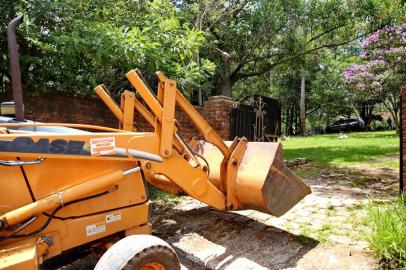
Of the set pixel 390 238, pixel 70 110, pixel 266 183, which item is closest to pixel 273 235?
pixel 266 183

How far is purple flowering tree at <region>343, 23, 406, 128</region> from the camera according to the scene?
16.2 m

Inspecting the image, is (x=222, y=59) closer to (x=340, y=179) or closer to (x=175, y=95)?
(x=340, y=179)

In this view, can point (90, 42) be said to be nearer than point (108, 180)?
No

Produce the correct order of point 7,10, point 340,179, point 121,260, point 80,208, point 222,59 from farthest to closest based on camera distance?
point 222,59 < point 340,179 < point 7,10 < point 80,208 < point 121,260

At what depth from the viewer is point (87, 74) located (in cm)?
701

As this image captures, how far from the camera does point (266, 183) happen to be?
3832mm

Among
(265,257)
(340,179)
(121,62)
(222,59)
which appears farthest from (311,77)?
(265,257)

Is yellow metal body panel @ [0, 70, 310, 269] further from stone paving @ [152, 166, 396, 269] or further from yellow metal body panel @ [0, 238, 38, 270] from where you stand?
stone paving @ [152, 166, 396, 269]

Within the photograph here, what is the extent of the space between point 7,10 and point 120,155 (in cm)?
387


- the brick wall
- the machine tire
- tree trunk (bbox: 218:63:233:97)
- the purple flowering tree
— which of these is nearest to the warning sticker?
the machine tire

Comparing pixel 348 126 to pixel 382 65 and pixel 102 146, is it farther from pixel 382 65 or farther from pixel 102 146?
pixel 102 146

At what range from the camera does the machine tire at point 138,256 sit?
2.59m

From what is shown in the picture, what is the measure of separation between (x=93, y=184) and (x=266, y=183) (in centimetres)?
176

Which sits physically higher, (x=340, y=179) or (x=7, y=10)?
(x=7, y=10)
